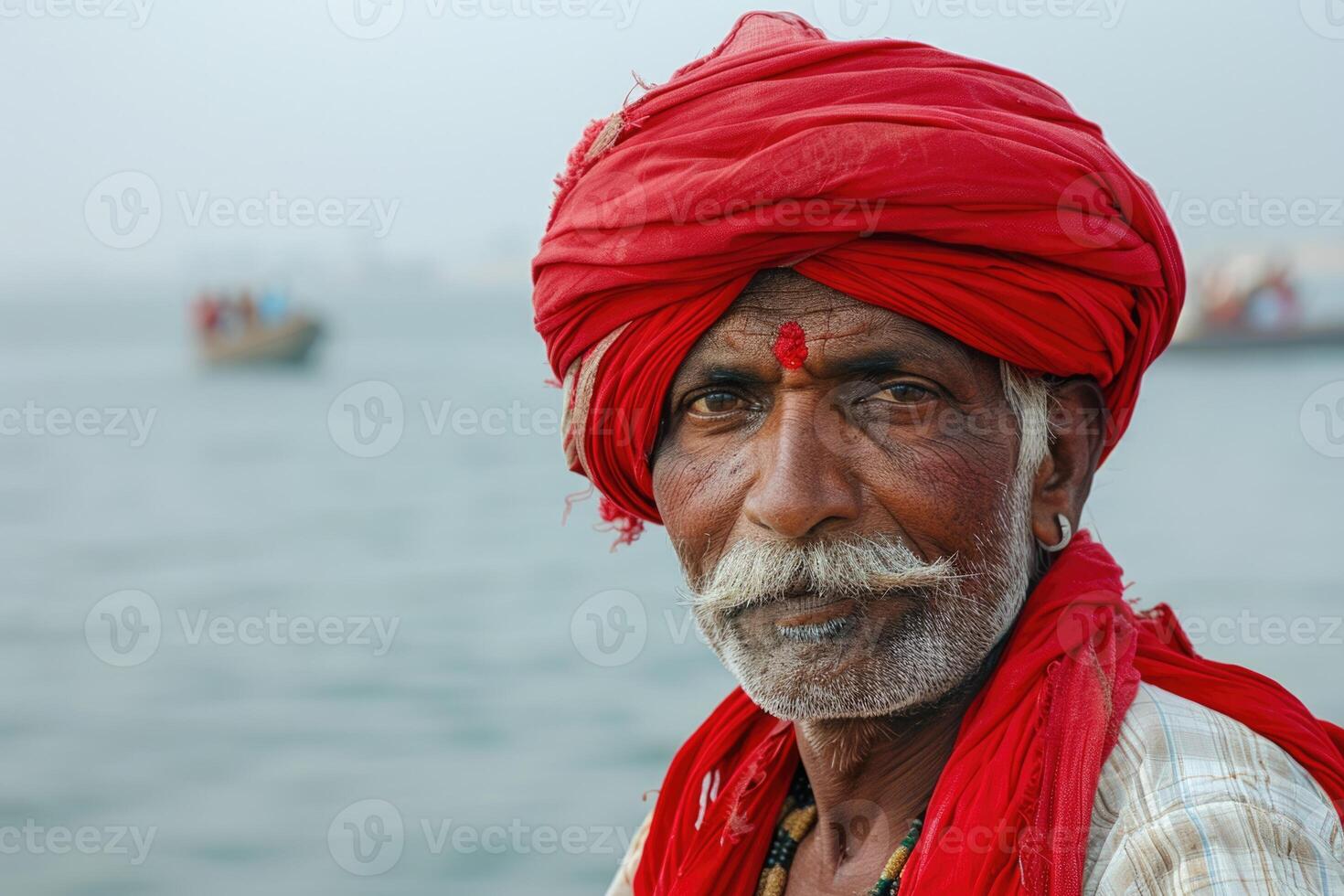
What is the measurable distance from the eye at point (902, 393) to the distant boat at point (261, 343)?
19.3 meters

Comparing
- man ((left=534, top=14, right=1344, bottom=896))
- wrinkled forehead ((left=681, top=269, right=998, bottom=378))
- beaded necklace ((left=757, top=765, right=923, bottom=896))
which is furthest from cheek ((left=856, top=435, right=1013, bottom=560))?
beaded necklace ((left=757, top=765, right=923, bottom=896))

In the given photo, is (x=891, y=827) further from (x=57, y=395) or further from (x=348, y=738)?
(x=57, y=395)

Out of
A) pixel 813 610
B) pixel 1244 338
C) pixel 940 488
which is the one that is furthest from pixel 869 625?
pixel 1244 338

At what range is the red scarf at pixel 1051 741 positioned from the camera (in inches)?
63.3

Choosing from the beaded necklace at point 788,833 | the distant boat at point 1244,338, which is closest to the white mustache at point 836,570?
the beaded necklace at point 788,833

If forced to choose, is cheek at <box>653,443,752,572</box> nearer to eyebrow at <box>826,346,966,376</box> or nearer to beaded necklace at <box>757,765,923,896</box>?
eyebrow at <box>826,346,966,376</box>

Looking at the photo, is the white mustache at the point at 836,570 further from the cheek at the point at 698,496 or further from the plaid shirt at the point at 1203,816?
the plaid shirt at the point at 1203,816

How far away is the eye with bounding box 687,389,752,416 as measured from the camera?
1911mm

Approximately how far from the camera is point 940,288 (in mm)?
1774

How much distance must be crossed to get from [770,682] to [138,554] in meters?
10.7

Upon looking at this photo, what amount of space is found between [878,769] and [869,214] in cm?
75

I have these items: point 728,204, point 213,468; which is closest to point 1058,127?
point 728,204

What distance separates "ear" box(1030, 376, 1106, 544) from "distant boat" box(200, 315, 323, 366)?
1920 centimetres

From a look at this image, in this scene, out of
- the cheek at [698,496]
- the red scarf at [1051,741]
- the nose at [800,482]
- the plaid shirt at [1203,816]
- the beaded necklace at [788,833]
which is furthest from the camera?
the beaded necklace at [788,833]
